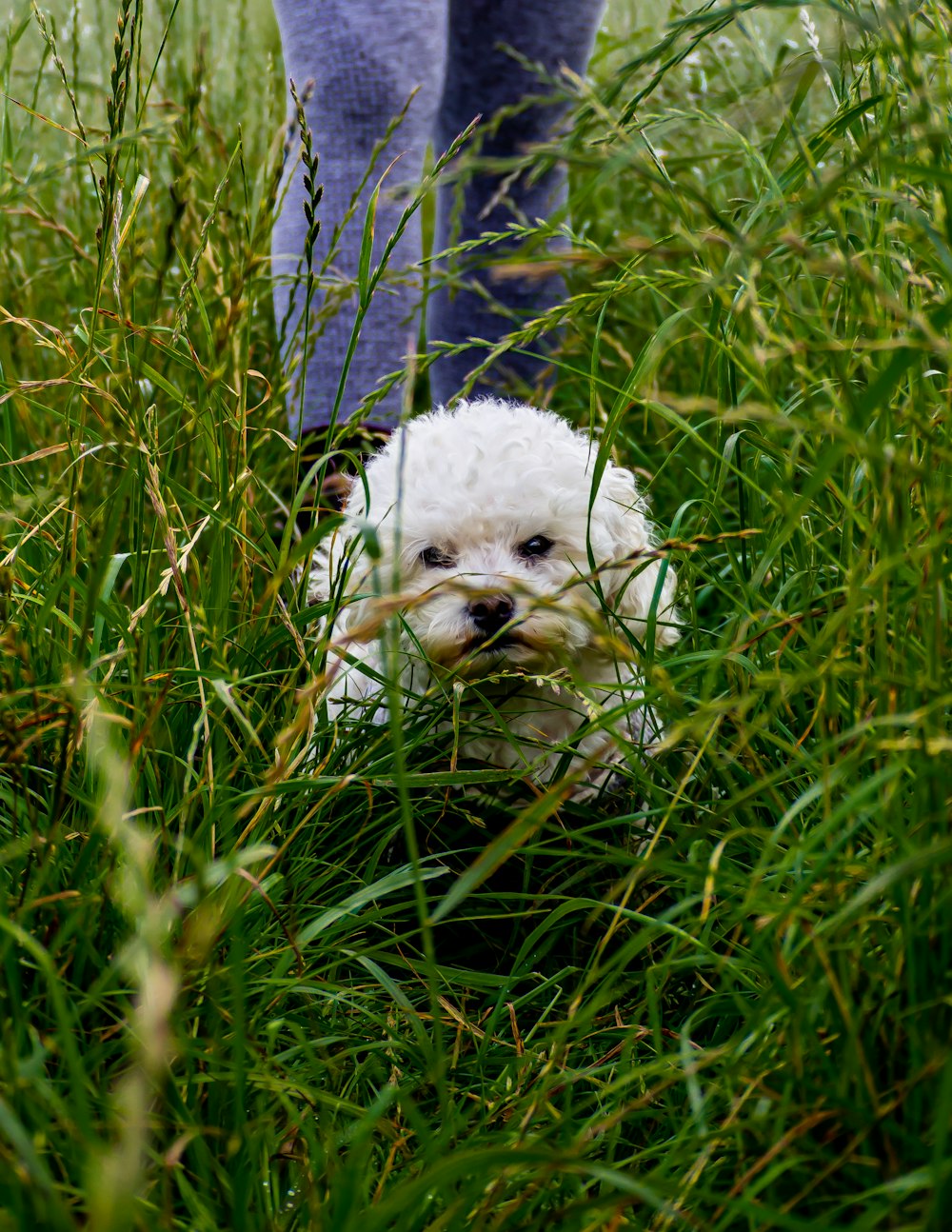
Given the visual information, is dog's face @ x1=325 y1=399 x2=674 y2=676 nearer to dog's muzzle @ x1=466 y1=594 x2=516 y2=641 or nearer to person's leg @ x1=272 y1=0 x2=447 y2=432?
dog's muzzle @ x1=466 y1=594 x2=516 y2=641

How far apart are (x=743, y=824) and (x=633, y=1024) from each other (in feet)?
1.01

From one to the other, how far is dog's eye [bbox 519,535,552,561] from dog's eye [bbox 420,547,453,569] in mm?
130

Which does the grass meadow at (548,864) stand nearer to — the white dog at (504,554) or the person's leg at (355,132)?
the white dog at (504,554)

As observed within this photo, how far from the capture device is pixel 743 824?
1.43m

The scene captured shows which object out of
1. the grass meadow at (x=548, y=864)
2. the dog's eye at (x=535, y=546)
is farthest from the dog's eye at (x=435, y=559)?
the grass meadow at (x=548, y=864)

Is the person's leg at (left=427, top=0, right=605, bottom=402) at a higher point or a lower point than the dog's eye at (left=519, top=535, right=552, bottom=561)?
higher

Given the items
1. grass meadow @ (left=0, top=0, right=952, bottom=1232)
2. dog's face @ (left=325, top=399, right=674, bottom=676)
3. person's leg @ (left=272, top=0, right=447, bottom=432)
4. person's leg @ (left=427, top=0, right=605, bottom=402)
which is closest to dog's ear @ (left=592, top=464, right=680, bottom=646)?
dog's face @ (left=325, top=399, right=674, bottom=676)

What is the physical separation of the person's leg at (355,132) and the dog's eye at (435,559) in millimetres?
394

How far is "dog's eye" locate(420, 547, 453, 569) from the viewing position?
208cm

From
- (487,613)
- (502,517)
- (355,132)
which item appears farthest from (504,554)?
(355,132)

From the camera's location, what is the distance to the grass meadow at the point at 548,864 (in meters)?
0.86

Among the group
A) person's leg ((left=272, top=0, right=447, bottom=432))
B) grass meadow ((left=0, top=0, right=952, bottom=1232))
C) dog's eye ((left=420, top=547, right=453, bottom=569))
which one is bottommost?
grass meadow ((left=0, top=0, right=952, bottom=1232))

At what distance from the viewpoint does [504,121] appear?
3.01 m

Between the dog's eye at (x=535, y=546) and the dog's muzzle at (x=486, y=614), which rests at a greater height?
the dog's eye at (x=535, y=546)
